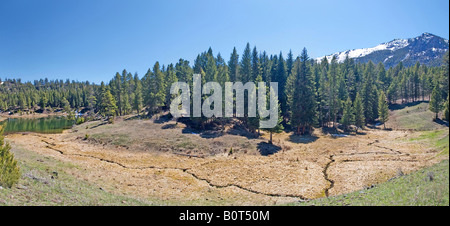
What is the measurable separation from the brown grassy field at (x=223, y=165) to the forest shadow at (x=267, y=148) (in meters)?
0.05

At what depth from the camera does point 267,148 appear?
38719mm

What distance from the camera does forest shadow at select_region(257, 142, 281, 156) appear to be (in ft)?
120

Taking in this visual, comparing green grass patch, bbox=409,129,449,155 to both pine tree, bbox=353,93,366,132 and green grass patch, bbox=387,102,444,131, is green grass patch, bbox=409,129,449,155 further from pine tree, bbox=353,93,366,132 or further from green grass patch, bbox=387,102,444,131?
green grass patch, bbox=387,102,444,131

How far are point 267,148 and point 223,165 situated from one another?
12445 mm

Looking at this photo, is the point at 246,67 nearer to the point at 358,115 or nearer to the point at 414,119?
the point at 358,115

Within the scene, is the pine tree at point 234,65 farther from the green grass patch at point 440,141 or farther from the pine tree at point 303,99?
the green grass patch at point 440,141

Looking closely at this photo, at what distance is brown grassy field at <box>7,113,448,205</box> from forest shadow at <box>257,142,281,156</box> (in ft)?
0.18

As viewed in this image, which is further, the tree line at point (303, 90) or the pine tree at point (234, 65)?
the pine tree at point (234, 65)

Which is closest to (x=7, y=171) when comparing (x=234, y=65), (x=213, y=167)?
(x=213, y=167)

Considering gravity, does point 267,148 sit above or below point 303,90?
below

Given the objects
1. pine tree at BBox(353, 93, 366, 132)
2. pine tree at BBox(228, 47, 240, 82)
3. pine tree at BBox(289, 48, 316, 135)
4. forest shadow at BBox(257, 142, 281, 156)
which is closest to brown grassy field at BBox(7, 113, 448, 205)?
forest shadow at BBox(257, 142, 281, 156)

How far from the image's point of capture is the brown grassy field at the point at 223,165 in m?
19.6

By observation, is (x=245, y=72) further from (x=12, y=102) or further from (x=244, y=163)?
(x=12, y=102)

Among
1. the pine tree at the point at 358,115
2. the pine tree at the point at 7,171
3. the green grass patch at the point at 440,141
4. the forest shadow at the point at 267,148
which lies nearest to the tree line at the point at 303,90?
the pine tree at the point at 358,115
